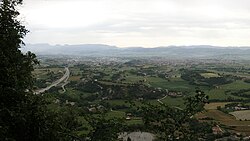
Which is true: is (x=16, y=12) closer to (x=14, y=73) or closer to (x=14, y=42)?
(x=14, y=42)

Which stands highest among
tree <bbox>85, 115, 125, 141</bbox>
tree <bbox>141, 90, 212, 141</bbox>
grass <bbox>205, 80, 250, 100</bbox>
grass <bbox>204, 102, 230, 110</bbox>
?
tree <bbox>141, 90, 212, 141</bbox>

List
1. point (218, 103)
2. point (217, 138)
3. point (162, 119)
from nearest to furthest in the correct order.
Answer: point (162, 119)
point (217, 138)
point (218, 103)

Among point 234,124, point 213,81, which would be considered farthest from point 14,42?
point 213,81

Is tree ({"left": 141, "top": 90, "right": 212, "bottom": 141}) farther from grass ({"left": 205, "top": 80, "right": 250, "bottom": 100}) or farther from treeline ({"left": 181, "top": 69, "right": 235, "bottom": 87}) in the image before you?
treeline ({"left": 181, "top": 69, "right": 235, "bottom": 87})

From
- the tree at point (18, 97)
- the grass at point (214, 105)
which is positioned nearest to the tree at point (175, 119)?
the tree at point (18, 97)

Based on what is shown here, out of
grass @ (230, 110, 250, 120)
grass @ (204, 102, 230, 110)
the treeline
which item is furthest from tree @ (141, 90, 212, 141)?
the treeline

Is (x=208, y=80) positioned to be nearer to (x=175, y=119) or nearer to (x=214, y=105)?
(x=214, y=105)

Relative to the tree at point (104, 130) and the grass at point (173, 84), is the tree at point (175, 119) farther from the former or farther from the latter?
the grass at point (173, 84)

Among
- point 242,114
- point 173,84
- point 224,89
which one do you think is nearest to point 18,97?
point 242,114
